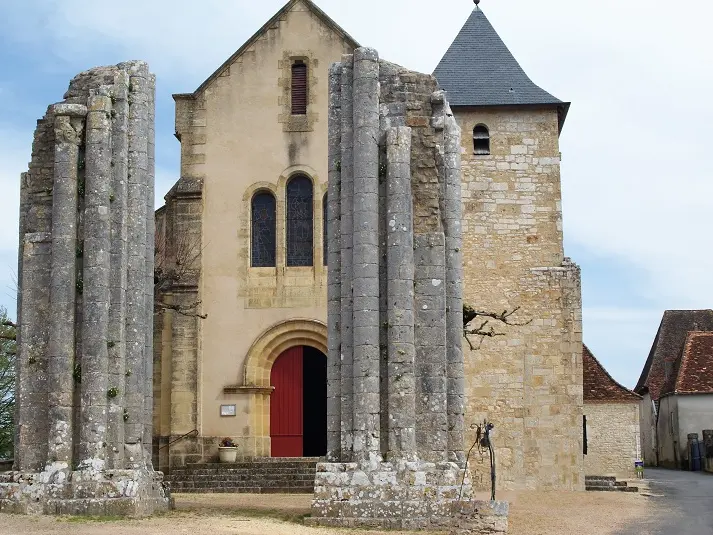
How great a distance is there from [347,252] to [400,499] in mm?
2861

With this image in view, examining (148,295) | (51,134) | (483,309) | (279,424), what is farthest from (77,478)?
(483,309)

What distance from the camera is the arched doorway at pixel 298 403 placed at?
22.0m

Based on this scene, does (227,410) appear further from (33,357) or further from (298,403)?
(33,357)

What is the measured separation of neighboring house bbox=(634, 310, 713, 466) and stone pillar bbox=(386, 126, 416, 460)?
26263 mm

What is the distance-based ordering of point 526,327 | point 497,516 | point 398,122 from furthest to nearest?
point 526,327, point 398,122, point 497,516

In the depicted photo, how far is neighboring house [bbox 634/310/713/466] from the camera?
3847 cm

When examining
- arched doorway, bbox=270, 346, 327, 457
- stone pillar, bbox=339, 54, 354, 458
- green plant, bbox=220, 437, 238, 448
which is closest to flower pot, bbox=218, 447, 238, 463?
green plant, bbox=220, 437, 238, 448

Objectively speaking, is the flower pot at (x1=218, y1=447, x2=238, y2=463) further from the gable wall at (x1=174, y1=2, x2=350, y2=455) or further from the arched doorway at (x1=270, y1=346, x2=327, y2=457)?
the arched doorway at (x1=270, y1=346, x2=327, y2=457)

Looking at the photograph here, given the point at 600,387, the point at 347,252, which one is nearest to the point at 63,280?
the point at 347,252

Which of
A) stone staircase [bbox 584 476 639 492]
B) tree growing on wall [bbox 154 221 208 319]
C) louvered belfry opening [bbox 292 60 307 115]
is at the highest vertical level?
louvered belfry opening [bbox 292 60 307 115]

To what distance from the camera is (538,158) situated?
22.7 metres

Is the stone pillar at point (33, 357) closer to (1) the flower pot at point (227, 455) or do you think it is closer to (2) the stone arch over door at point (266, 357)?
(1) the flower pot at point (227, 455)

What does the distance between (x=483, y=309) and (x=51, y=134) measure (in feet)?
33.7

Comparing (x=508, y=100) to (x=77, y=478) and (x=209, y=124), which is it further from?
(x=77, y=478)
